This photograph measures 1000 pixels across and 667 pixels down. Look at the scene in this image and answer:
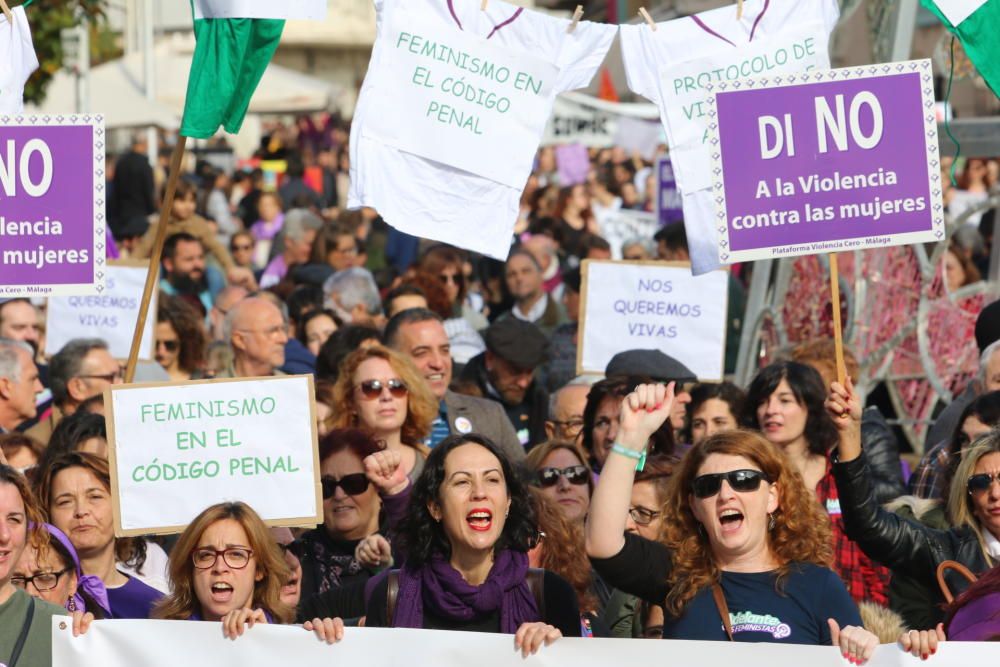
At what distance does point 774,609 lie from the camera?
4.97 metres

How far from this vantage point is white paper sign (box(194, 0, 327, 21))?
22.2 ft

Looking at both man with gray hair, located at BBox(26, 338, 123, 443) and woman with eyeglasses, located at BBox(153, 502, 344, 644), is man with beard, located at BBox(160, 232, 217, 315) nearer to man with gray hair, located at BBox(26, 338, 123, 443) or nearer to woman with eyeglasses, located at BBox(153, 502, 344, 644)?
man with gray hair, located at BBox(26, 338, 123, 443)

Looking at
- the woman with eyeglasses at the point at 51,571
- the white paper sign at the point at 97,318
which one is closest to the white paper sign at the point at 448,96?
the woman with eyeglasses at the point at 51,571

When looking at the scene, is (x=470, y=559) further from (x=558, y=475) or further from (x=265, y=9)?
(x=265, y=9)

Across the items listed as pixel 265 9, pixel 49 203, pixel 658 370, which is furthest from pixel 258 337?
pixel 49 203

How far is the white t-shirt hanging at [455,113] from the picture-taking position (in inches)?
277

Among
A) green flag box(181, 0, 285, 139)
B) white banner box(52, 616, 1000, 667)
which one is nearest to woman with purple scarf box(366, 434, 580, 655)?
white banner box(52, 616, 1000, 667)

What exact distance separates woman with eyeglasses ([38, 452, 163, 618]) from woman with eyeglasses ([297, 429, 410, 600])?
62 centimetres

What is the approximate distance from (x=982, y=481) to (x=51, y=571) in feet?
9.46

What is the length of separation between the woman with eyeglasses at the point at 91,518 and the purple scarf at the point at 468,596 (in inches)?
42.8

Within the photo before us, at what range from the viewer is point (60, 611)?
504 cm

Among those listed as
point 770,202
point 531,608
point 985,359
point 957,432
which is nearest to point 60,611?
point 531,608

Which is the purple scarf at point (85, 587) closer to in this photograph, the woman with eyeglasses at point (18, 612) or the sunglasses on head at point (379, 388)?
the woman with eyeglasses at point (18, 612)

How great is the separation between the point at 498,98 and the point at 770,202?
4.53ft
